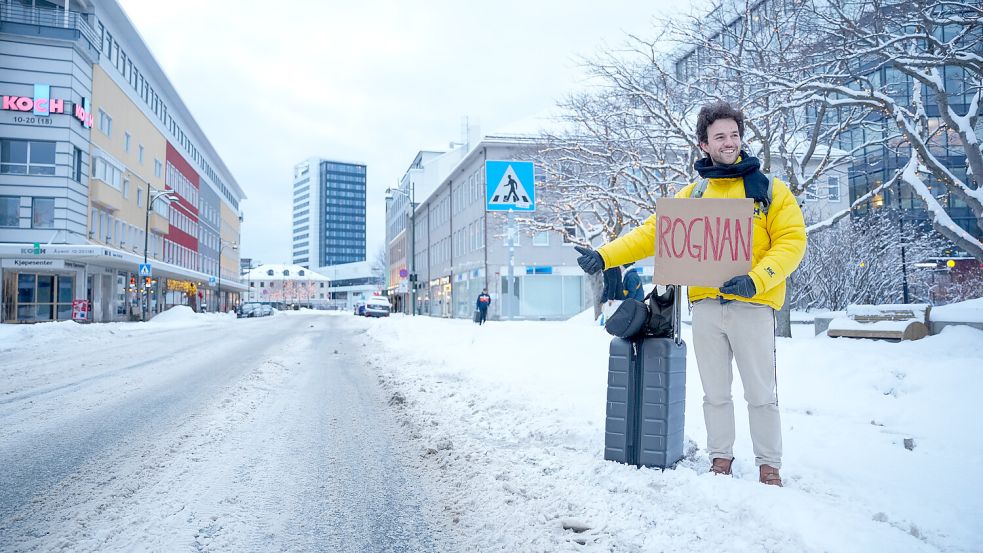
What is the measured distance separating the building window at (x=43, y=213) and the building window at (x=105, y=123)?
6.07 metres

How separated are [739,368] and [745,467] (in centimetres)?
72

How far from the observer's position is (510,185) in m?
12.8

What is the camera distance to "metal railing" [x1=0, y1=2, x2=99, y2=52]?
3150cm

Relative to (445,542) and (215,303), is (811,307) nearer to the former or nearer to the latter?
(445,542)

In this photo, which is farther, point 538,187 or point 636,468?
point 538,187

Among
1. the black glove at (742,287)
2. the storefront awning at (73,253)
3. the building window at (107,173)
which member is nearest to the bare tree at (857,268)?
the black glove at (742,287)

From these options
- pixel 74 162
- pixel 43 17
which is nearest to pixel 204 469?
pixel 74 162

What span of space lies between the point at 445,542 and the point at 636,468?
128 cm

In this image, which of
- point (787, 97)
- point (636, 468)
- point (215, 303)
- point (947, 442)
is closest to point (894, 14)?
point (787, 97)

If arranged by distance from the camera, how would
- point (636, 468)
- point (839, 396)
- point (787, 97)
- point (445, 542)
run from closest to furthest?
point (445, 542), point (636, 468), point (839, 396), point (787, 97)

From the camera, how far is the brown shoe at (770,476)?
129 inches

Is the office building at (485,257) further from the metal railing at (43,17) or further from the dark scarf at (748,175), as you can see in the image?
the dark scarf at (748,175)

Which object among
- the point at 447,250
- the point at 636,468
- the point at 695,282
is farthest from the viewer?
the point at 447,250

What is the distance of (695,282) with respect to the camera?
3.31 metres
